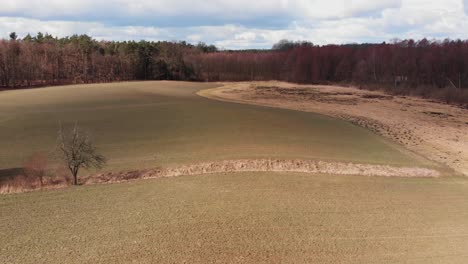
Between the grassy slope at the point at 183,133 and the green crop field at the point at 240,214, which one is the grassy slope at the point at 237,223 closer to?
the green crop field at the point at 240,214

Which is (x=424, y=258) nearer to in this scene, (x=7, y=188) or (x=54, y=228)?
(x=54, y=228)

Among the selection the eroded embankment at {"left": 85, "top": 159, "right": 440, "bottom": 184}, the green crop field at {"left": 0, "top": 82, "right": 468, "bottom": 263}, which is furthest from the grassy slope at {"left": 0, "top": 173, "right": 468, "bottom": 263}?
the eroded embankment at {"left": 85, "top": 159, "right": 440, "bottom": 184}

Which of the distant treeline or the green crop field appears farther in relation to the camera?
the distant treeline

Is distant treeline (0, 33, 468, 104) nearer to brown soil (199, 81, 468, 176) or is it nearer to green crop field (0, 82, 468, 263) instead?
brown soil (199, 81, 468, 176)

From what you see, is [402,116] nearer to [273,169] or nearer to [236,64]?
[273,169]

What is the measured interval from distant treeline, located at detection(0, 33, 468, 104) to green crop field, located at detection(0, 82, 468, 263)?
218 ft

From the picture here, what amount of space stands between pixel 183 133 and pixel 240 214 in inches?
937

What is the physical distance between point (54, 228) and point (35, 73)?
10491 cm

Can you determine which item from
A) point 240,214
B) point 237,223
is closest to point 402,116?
point 240,214

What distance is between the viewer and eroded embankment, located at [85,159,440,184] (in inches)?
1037

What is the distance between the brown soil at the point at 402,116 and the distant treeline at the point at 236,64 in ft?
69.8

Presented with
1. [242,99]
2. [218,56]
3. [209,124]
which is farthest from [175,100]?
[218,56]

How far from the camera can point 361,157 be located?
30594 mm

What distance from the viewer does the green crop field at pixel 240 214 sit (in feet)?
43.0
